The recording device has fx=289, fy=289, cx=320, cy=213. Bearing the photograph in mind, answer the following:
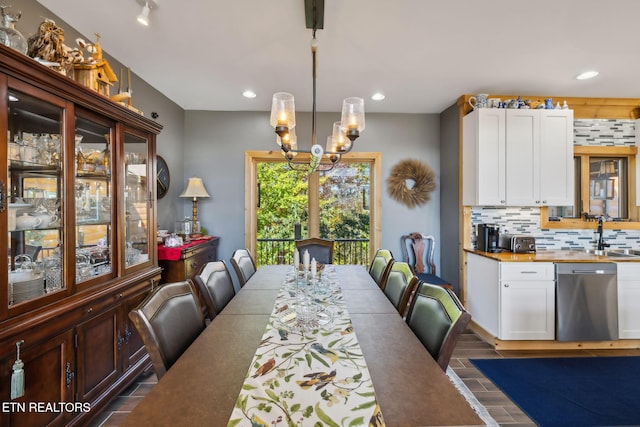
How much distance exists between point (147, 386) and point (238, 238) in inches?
79.5

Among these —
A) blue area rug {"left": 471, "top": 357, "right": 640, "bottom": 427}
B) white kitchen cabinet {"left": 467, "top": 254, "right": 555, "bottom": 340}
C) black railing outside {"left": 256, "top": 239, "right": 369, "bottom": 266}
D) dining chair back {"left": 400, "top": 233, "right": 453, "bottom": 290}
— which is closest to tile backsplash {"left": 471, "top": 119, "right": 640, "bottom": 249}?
dining chair back {"left": 400, "top": 233, "right": 453, "bottom": 290}

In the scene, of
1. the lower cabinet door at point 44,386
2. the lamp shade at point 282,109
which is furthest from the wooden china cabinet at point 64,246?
the lamp shade at point 282,109

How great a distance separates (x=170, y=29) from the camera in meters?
2.11

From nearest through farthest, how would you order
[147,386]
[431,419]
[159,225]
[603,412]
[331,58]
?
[431,419] < [603,412] < [147,386] < [331,58] < [159,225]

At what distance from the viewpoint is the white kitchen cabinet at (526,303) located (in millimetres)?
2785

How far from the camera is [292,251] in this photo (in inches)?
175

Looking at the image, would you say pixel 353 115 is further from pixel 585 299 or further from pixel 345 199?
pixel 585 299

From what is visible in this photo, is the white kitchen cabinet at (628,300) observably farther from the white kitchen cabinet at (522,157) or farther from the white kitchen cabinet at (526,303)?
the white kitchen cabinet at (522,157)

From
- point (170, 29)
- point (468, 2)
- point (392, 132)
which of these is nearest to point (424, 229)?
point (392, 132)

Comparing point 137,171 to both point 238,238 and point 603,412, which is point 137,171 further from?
point 603,412

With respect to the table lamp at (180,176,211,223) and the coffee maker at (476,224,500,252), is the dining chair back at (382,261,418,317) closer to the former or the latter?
the coffee maker at (476,224,500,252)

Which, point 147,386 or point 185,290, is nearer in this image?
point 185,290

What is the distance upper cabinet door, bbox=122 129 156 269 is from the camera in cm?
223

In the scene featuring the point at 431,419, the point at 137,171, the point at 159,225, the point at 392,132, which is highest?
the point at 392,132
